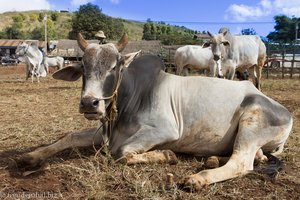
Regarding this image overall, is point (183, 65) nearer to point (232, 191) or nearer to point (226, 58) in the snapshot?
point (226, 58)

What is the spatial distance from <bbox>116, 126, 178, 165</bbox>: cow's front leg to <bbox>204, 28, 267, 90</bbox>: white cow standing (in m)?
6.80

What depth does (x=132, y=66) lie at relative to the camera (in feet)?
15.5

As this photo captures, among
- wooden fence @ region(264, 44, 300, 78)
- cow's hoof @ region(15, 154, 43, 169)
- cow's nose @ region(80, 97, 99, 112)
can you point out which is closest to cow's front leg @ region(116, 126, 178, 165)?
cow's nose @ region(80, 97, 99, 112)

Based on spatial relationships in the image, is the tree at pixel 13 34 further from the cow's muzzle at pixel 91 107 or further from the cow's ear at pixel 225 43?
the cow's muzzle at pixel 91 107

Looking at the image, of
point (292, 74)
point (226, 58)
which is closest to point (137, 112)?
point (226, 58)

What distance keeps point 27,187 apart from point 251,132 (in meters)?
2.18

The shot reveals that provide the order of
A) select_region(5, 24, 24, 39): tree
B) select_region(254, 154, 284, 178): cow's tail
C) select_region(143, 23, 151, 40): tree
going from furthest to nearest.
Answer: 1. select_region(5, 24, 24, 39): tree
2. select_region(143, 23, 151, 40): tree
3. select_region(254, 154, 284, 178): cow's tail

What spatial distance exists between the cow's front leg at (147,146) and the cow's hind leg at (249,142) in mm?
585

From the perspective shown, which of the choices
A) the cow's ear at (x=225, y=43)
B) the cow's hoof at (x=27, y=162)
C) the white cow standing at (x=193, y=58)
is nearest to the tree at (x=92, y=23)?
the white cow standing at (x=193, y=58)

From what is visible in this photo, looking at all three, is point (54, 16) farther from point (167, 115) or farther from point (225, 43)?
point (167, 115)

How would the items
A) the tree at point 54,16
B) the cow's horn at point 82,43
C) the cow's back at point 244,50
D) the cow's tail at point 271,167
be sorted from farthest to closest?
1. the tree at point 54,16
2. the cow's back at point 244,50
3. the cow's horn at point 82,43
4. the cow's tail at point 271,167

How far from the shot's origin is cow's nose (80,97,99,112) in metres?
3.64

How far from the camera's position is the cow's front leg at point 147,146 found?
162 inches

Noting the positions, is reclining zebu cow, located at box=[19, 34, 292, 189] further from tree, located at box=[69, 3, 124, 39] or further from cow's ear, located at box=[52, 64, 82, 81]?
tree, located at box=[69, 3, 124, 39]
